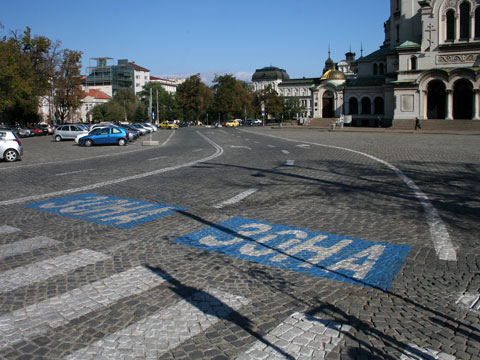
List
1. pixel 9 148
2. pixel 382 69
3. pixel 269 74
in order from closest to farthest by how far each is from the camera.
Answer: pixel 9 148 → pixel 382 69 → pixel 269 74

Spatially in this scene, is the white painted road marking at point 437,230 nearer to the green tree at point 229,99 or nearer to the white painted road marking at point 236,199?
the white painted road marking at point 236,199

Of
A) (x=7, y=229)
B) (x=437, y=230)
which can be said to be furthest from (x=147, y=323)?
(x=437, y=230)

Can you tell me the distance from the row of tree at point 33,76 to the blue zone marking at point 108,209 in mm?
38767

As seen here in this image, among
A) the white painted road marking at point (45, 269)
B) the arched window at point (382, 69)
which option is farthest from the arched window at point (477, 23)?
the white painted road marking at point (45, 269)

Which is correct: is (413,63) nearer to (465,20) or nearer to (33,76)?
(465,20)

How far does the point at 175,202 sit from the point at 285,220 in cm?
307

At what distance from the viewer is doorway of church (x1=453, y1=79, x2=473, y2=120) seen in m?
55.9

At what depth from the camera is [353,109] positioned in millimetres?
73188

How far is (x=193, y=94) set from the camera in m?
130

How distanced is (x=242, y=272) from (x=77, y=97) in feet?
213

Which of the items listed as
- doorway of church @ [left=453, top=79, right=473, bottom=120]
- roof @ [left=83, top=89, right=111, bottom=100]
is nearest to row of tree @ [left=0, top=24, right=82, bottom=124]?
doorway of church @ [left=453, top=79, right=473, bottom=120]

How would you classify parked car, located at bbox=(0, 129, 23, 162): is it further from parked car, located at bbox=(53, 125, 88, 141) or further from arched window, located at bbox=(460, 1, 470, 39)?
arched window, located at bbox=(460, 1, 470, 39)

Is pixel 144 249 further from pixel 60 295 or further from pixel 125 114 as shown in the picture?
pixel 125 114

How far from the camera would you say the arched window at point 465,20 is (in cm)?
5578
